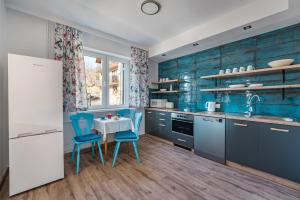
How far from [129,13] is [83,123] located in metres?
2.23

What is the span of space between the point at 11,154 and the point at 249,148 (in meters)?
3.30

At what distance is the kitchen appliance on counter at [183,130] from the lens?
311 centimetres

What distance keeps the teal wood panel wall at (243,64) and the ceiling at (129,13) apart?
87 centimetres

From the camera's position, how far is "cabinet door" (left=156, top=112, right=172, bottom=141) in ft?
11.8

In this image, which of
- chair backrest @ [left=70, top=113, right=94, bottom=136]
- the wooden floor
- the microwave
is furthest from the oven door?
chair backrest @ [left=70, top=113, right=94, bottom=136]

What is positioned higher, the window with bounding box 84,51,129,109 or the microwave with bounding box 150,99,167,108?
the window with bounding box 84,51,129,109

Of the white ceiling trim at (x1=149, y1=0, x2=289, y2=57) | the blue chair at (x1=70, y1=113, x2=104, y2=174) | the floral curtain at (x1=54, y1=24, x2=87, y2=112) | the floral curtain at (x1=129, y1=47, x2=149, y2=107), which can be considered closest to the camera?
the white ceiling trim at (x1=149, y1=0, x2=289, y2=57)

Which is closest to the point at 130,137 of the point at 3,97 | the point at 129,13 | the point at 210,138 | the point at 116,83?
the point at 210,138

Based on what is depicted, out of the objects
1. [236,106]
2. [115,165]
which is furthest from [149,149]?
[236,106]

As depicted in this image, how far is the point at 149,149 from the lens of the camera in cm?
329

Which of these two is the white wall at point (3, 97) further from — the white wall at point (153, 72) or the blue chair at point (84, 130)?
the white wall at point (153, 72)

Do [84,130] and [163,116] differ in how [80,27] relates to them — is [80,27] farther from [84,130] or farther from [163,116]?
[163,116]

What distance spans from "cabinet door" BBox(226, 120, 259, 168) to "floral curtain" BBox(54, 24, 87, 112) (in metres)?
2.86

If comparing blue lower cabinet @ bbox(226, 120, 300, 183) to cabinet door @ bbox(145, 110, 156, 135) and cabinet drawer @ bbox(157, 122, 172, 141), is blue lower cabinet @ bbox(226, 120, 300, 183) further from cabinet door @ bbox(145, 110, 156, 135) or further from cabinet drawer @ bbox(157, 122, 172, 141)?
cabinet door @ bbox(145, 110, 156, 135)
